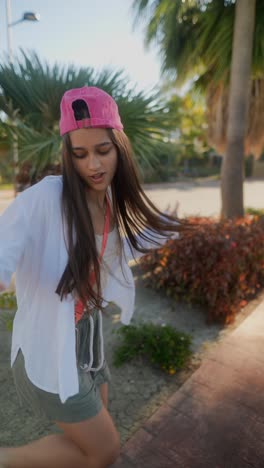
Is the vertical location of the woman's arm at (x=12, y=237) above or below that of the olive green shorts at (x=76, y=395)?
above

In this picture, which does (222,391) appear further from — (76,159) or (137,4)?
(137,4)

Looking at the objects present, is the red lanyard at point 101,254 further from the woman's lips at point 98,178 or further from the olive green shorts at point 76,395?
the woman's lips at point 98,178

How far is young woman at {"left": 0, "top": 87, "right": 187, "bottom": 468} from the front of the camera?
1255mm

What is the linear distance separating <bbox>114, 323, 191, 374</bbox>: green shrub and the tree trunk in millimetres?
2947

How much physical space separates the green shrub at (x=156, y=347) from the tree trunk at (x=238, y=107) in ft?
9.67

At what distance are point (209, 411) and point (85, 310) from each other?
4.18ft

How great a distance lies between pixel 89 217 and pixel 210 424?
1.55 meters

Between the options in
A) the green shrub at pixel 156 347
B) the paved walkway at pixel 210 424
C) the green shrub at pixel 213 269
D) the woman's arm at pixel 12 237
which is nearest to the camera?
the woman's arm at pixel 12 237

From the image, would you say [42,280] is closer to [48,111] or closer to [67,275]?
[67,275]

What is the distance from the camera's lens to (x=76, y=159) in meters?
1.38

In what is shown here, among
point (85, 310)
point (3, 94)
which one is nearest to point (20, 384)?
point (85, 310)

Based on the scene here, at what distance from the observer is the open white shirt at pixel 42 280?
1.20 metres

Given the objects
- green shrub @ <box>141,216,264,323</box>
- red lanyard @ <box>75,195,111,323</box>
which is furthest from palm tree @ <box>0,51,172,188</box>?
red lanyard @ <box>75,195,111,323</box>

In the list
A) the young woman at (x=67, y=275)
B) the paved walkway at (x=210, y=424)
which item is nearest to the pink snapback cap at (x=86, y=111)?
the young woman at (x=67, y=275)
